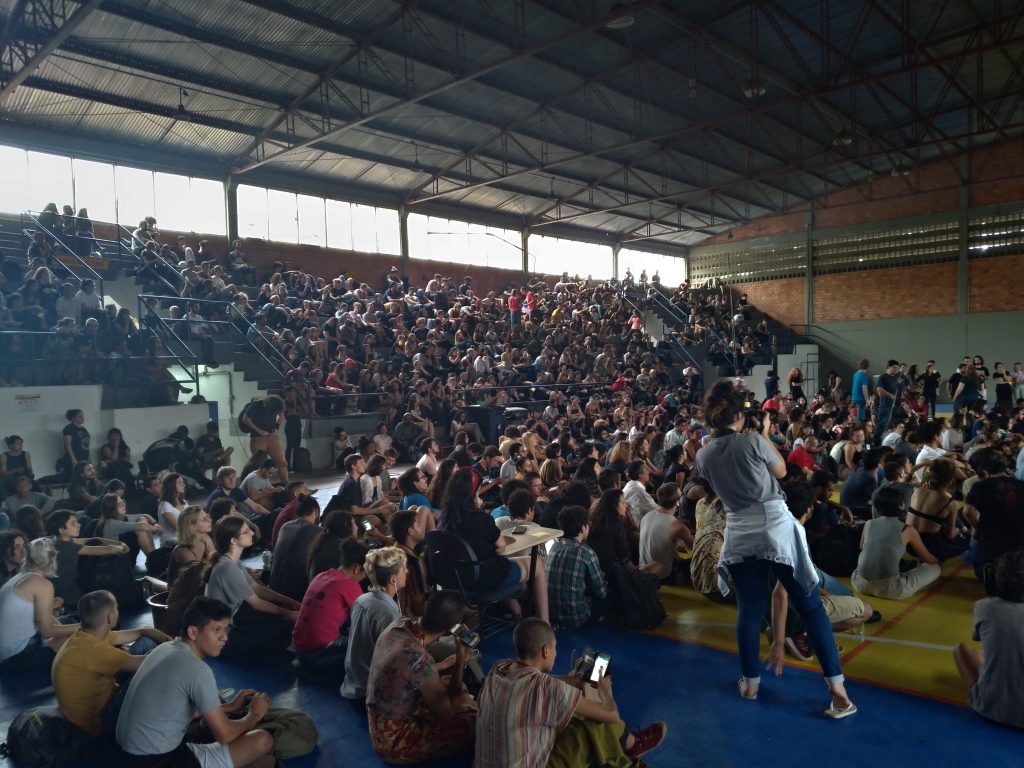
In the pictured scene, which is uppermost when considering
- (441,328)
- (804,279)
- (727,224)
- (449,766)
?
(727,224)

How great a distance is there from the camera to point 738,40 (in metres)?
16.0

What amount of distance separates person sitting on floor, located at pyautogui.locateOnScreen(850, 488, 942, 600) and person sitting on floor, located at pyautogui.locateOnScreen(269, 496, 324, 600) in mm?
4644

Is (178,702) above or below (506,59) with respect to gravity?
below

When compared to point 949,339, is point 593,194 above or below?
above

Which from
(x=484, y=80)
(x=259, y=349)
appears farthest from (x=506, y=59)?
(x=259, y=349)

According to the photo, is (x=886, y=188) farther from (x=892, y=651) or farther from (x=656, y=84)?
(x=892, y=651)

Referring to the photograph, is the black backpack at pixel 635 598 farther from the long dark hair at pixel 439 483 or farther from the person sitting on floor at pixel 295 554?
the person sitting on floor at pixel 295 554

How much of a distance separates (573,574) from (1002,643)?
8.80 feet

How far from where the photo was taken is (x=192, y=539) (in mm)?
5375

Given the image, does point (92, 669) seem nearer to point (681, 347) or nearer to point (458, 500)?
point (458, 500)

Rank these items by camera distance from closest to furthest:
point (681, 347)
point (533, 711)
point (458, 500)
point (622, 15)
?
1. point (533, 711)
2. point (458, 500)
3. point (622, 15)
4. point (681, 347)

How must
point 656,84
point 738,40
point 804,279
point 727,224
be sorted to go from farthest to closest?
1. point 727,224
2. point 804,279
3. point 656,84
4. point 738,40

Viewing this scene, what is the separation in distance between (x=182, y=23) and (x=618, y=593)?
45.2 ft

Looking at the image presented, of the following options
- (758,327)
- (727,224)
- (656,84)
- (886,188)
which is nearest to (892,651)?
(656,84)
